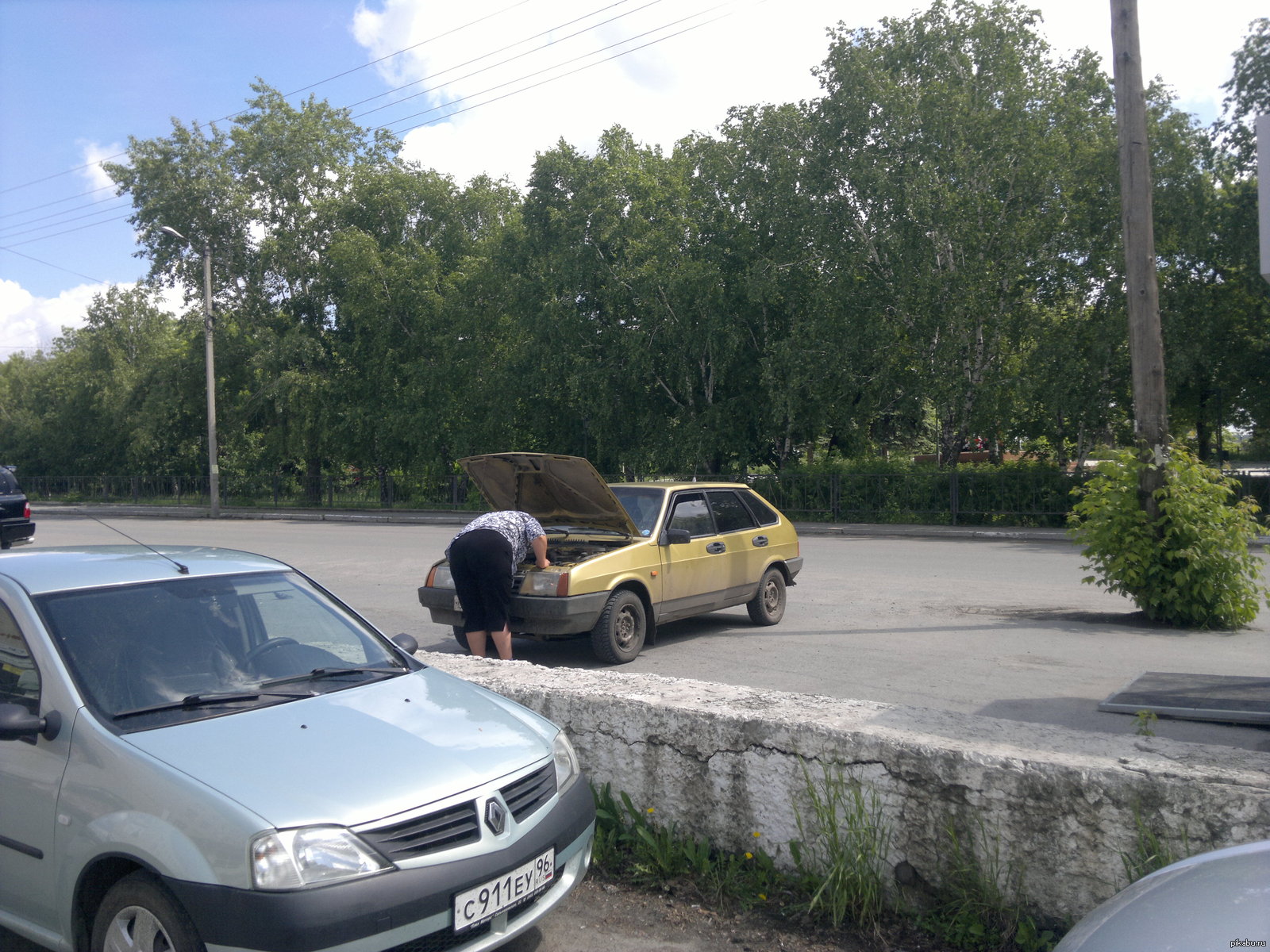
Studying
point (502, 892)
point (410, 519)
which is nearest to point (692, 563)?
point (502, 892)

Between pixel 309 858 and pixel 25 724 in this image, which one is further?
pixel 25 724

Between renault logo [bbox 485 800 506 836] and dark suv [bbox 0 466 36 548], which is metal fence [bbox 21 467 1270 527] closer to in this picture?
dark suv [bbox 0 466 36 548]

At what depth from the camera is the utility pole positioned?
31.8 ft

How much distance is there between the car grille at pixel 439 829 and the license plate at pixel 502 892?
0.50ft

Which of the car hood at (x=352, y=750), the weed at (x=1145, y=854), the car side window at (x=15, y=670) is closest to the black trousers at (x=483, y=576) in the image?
the car hood at (x=352, y=750)

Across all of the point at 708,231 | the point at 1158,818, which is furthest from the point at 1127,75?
the point at 708,231

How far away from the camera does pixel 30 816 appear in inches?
127

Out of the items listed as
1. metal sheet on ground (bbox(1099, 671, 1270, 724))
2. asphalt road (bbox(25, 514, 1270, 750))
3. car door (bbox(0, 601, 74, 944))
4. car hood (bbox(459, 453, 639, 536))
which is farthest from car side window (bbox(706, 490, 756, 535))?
car door (bbox(0, 601, 74, 944))

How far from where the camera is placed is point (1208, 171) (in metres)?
25.0

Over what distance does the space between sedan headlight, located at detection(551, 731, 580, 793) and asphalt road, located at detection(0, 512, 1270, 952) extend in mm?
579

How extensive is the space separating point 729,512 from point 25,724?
7.50m

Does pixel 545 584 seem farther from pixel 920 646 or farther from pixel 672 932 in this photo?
pixel 672 932

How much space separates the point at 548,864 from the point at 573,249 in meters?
28.1

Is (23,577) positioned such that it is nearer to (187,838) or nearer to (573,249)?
(187,838)
